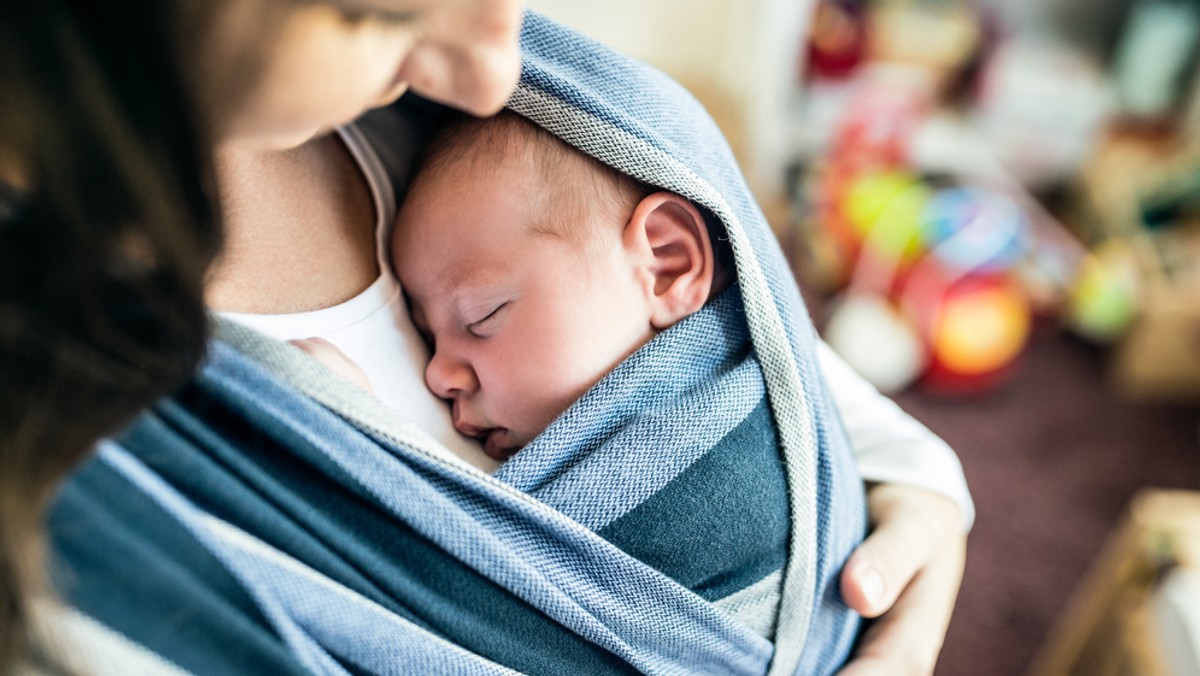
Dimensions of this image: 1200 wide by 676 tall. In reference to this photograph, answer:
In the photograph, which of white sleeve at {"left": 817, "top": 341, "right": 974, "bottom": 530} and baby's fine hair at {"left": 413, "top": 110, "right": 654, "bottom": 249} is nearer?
baby's fine hair at {"left": 413, "top": 110, "right": 654, "bottom": 249}

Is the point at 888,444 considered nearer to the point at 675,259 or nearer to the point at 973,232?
the point at 675,259

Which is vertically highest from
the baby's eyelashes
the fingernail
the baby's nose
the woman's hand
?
the baby's eyelashes

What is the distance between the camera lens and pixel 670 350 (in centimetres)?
73

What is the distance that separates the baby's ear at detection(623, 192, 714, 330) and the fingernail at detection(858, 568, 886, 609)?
10.6 inches

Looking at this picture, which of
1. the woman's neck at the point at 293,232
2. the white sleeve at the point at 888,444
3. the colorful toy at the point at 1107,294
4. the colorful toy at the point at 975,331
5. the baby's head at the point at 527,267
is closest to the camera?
the woman's neck at the point at 293,232

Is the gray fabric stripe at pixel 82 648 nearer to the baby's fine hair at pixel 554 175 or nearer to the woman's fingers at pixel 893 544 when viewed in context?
the baby's fine hair at pixel 554 175

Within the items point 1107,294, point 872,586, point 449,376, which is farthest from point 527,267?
point 1107,294

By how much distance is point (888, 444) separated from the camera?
92 centimetres

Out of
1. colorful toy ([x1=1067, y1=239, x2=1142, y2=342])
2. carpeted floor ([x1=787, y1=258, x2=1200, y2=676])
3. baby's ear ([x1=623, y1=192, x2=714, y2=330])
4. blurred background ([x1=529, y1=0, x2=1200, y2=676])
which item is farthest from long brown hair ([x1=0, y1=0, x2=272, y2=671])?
colorful toy ([x1=1067, y1=239, x2=1142, y2=342])

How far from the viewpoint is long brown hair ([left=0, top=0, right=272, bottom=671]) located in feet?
1.11

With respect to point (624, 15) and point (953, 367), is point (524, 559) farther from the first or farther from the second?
point (624, 15)

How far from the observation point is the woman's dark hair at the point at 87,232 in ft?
1.11

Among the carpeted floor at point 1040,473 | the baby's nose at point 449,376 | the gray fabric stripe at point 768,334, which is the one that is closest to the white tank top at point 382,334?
the baby's nose at point 449,376

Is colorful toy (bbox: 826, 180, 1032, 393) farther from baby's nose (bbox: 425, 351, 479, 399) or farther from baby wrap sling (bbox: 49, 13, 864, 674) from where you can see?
baby's nose (bbox: 425, 351, 479, 399)
